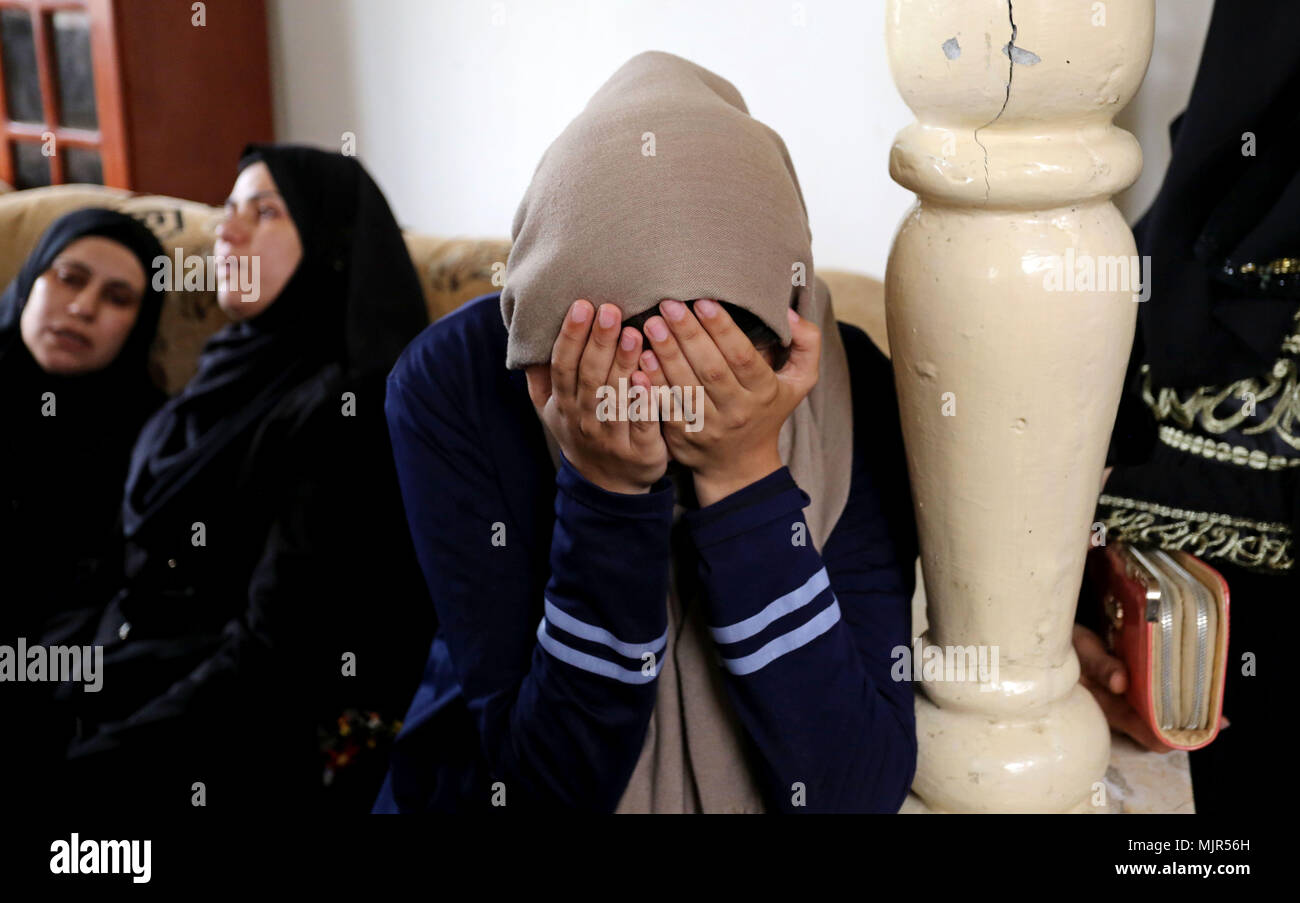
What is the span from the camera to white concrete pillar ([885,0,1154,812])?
59 cm

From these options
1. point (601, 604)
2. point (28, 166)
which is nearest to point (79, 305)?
point (28, 166)

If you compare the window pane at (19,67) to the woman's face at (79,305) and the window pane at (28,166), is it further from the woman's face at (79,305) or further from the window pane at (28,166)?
the woman's face at (79,305)

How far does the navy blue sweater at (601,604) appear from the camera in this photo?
2.39 ft

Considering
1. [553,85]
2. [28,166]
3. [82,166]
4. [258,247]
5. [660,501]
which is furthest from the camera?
[28,166]

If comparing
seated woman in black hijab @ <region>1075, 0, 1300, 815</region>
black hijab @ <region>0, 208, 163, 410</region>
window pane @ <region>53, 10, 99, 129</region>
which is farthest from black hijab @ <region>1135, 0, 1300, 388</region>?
window pane @ <region>53, 10, 99, 129</region>

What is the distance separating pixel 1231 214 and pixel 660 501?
2.11 feet

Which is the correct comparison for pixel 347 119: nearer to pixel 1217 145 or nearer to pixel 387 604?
pixel 387 604

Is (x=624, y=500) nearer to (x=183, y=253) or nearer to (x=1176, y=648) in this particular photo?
(x=1176, y=648)

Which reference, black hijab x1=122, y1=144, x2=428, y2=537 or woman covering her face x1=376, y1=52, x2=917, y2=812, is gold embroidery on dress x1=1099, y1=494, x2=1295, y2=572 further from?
black hijab x1=122, y1=144, x2=428, y2=537

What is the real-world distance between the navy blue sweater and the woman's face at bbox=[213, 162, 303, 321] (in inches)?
37.8

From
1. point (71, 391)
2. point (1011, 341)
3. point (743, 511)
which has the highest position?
point (1011, 341)

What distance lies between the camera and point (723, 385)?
668mm

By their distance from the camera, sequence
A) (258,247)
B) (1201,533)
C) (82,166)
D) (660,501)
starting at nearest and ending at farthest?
(660,501)
(1201,533)
(258,247)
(82,166)

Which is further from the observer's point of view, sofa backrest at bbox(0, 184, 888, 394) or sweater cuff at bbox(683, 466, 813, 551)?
sofa backrest at bbox(0, 184, 888, 394)
